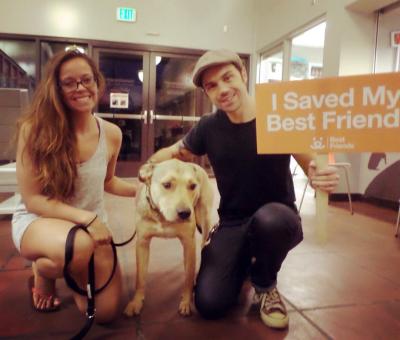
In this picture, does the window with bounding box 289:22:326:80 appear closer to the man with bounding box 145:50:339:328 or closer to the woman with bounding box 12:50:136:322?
the man with bounding box 145:50:339:328

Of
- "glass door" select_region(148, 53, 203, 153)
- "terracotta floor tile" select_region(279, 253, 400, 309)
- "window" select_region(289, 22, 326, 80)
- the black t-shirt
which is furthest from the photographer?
"window" select_region(289, 22, 326, 80)

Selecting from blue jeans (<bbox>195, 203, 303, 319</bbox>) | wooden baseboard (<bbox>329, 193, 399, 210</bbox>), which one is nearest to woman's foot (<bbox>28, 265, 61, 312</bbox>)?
blue jeans (<bbox>195, 203, 303, 319</bbox>)

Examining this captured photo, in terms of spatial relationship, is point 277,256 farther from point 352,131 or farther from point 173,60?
point 173,60

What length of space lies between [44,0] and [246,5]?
3614mm

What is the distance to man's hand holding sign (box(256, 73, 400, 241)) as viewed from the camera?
1.12 meters

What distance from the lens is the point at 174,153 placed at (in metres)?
1.80

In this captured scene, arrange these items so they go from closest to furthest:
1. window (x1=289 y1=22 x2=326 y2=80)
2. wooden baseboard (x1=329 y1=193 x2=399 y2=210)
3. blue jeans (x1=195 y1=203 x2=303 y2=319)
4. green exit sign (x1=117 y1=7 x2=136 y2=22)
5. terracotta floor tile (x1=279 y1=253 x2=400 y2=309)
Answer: blue jeans (x1=195 y1=203 x2=303 y2=319)
terracotta floor tile (x1=279 y1=253 x2=400 y2=309)
wooden baseboard (x1=329 y1=193 x2=399 y2=210)
green exit sign (x1=117 y1=7 x2=136 y2=22)
window (x1=289 y1=22 x2=326 y2=80)

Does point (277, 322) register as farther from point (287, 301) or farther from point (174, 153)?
point (174, 153)

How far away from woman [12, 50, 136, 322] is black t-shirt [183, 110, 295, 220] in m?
0.58

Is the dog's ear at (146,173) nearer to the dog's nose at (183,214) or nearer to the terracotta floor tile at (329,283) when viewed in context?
the dog's nose at (183,214)

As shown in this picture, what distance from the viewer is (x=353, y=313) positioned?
1.58m

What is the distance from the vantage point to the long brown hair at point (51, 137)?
138cm

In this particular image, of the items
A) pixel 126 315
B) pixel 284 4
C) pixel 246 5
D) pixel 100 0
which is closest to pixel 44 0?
pixel 100 0

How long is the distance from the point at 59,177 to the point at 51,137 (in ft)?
0.53
